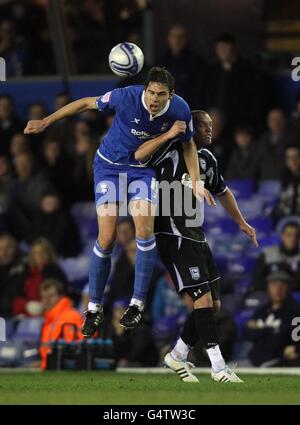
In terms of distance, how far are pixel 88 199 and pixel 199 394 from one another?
395 inches

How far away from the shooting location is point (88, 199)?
21484mm

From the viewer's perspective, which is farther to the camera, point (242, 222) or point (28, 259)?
point (28, 259)

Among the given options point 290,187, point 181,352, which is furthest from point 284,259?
point 181,352

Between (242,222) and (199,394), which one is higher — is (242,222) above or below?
above

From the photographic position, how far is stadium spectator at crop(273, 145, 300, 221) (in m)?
19.2

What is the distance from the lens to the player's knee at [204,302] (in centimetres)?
1297

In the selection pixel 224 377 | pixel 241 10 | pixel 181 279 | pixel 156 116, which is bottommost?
pixel 224 377

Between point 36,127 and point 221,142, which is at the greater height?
point 36,127

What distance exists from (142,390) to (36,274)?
24.9 feet

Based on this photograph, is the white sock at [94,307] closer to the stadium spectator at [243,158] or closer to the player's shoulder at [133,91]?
the player's shoulder at [133,91]

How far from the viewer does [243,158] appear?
20.1m

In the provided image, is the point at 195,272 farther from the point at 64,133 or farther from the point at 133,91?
the point at 64,133
